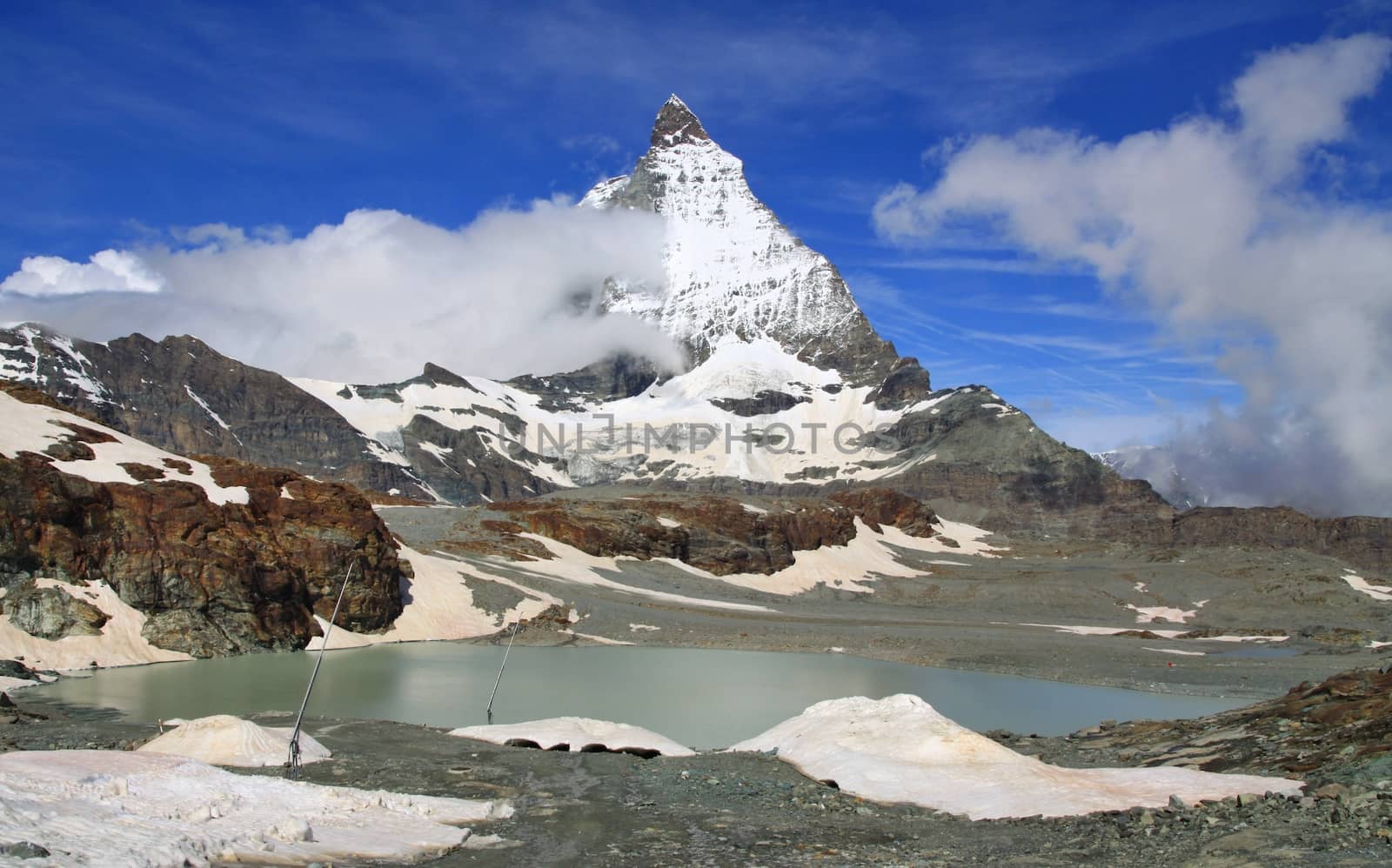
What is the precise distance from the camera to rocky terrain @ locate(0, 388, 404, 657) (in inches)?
1641

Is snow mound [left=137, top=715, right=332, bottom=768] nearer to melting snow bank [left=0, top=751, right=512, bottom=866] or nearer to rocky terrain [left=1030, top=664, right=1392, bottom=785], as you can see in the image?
melting snow bank [left=0, top=751, right=512, bottom=866]

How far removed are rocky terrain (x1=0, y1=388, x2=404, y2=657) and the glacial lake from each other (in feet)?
8.57

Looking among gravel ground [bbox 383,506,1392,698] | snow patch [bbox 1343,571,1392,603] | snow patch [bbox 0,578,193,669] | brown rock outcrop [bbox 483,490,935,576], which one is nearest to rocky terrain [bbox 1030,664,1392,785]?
gravel ground [bbox 383,506,1392,698]

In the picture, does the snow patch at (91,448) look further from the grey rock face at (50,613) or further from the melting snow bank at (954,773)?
the melting snow bank at (954,773)

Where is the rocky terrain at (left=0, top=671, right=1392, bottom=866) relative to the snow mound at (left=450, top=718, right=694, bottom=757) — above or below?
above

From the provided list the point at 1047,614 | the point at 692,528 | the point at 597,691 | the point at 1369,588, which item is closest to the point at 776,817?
the point at 597,691

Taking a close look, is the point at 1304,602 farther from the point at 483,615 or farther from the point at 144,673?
the point at 144,673

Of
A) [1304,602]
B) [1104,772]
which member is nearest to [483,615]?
[1104,772]

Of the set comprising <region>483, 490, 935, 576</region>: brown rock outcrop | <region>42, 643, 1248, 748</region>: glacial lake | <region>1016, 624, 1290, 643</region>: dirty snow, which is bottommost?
<region>1016, 624, 1290, 643</region>: dirty snow

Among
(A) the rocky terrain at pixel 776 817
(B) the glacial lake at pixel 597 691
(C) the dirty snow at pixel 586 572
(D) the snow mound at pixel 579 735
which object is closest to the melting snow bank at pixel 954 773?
(A) the rocky terrain at pixel 776 817

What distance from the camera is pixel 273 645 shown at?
1873 inches

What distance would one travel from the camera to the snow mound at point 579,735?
76.5 ft

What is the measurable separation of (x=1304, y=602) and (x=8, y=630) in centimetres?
10835

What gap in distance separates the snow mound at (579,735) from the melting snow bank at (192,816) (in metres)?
8.38
